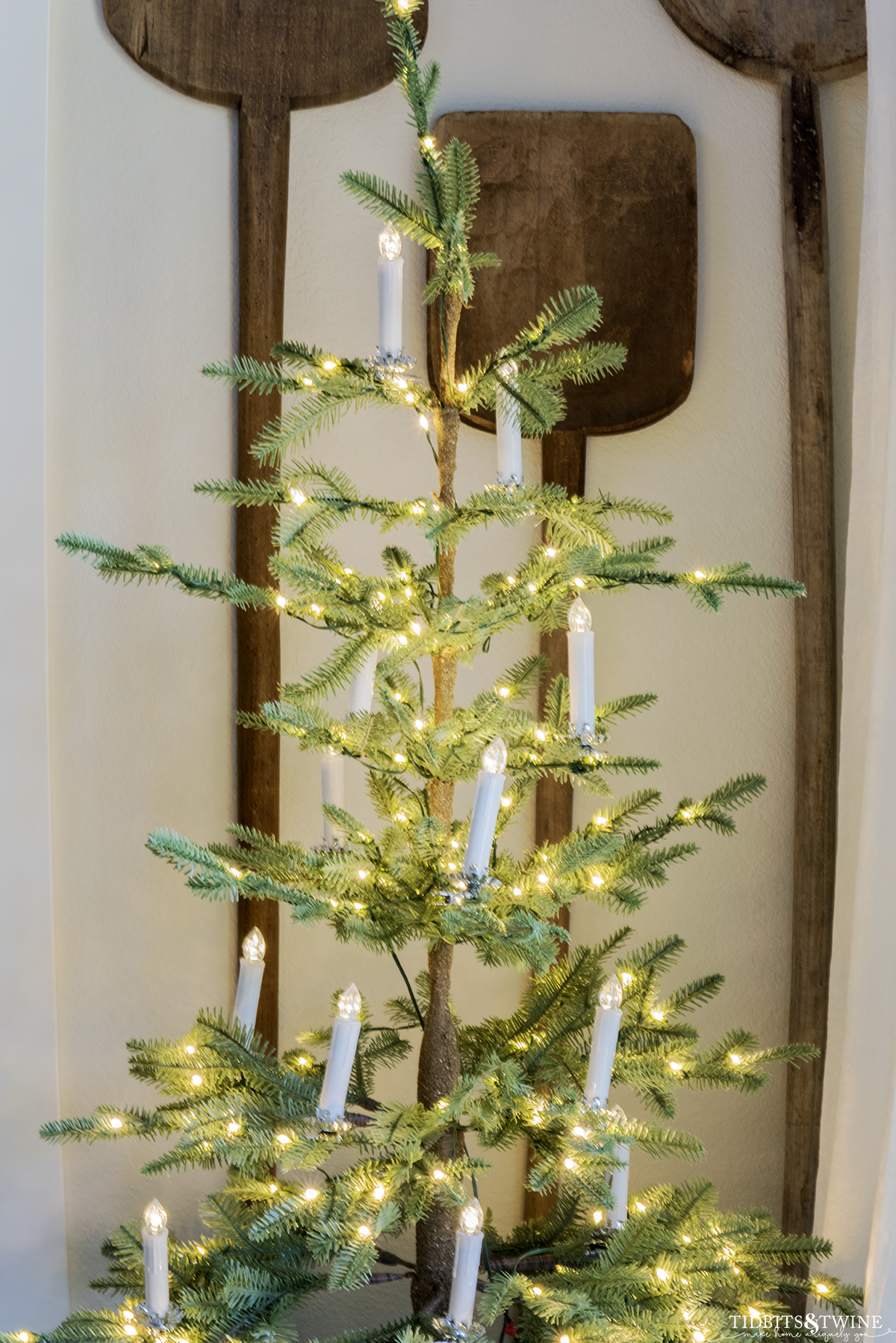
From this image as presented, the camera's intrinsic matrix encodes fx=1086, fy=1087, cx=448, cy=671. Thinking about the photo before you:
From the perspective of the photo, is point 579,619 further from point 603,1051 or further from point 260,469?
point 260,469

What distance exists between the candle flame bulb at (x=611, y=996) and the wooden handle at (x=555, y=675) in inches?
21.7

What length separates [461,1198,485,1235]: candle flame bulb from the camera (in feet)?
4.09

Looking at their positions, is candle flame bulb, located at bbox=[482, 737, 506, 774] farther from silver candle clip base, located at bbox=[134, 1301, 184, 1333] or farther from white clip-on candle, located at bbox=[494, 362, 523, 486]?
silver candle clip base, located at bbox=[134, 1301, 184, 1333]

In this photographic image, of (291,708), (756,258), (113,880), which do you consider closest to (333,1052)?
(291,708)

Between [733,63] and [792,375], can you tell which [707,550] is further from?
[733,63]

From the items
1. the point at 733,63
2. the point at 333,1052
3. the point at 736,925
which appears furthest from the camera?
the point at 736,925

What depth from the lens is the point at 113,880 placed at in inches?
77.0

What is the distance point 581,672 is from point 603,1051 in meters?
0.46

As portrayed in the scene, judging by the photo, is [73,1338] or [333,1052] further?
[73,1338]

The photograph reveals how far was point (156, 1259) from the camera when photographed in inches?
52.9

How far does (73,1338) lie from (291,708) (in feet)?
2.84

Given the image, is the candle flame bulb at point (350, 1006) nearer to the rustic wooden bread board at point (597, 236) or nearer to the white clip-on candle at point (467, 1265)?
the white clip-on candle at point (467, 1265)

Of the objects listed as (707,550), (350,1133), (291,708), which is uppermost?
(707,550)

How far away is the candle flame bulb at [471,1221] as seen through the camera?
1.25m
